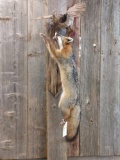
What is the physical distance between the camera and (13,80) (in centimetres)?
244

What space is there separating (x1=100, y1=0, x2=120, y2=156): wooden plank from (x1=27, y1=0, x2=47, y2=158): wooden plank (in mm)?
428

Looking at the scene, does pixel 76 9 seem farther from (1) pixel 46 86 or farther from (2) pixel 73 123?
(2) pixel 73 123

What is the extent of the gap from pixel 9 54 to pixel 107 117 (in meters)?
0.84

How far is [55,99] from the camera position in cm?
233

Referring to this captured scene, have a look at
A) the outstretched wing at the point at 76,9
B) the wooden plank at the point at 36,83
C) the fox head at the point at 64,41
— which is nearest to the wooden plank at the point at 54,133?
the wooden plank at the point at 36,83

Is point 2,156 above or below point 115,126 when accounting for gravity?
below

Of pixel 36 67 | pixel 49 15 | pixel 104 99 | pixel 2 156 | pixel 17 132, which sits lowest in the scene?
pixel 2 156

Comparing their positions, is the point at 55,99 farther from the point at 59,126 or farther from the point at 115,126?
the point at 115,126

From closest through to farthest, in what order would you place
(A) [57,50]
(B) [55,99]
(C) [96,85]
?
(A) [57,50] < (B) [55,99] < (C) [96,85]

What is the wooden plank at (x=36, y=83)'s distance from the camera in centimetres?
→ 241

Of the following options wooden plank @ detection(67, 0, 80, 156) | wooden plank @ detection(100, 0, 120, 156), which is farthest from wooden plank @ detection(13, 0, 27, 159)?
wooden plank @ detection(100, 0, 120, 156)

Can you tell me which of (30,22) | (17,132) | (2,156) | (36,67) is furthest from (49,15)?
(2,156)

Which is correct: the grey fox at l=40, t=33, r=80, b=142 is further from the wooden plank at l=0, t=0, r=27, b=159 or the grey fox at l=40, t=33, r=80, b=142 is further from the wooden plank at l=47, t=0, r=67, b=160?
the wooden plank at l=0, t=0, r=27, b=159

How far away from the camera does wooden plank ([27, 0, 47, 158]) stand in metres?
2.41
